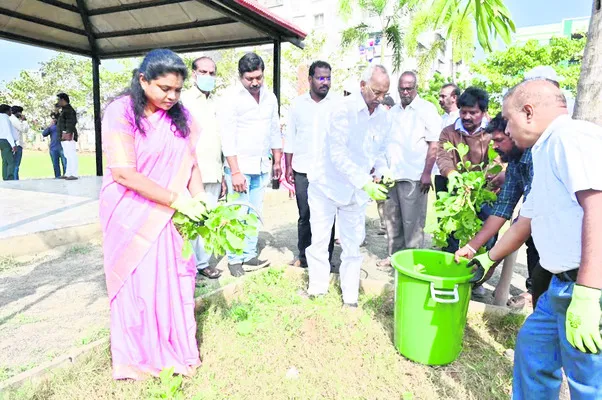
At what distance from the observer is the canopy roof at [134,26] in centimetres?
698

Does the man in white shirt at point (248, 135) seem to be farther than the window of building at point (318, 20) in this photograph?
No

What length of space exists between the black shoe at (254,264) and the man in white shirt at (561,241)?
2.99 meters

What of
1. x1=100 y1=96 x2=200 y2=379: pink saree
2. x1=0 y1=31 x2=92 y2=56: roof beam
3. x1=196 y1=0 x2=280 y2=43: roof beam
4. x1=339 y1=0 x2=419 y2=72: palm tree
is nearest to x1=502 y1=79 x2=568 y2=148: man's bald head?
x1=100 y1=96 x2=200 y2=379: pink saree

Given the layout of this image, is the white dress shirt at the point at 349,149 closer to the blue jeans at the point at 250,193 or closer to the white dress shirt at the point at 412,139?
the white dress shirt at the point at 412,139

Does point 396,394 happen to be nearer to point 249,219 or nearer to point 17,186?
point 249,219

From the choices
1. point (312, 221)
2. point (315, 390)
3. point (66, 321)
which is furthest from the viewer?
point (312, 221)

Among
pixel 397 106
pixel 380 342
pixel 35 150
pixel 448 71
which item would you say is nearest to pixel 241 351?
pixel 380 342

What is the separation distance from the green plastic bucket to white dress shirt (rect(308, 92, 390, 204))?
0.72 meters

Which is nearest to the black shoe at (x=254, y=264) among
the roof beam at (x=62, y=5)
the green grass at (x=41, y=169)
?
the roof beam at (x=62, y=5)

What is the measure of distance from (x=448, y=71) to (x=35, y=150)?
37755 millimetres

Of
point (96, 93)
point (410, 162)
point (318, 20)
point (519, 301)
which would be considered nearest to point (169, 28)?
point (96, 93)

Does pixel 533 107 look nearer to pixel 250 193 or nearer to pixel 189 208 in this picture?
pixel 189 208

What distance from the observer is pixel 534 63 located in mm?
19375

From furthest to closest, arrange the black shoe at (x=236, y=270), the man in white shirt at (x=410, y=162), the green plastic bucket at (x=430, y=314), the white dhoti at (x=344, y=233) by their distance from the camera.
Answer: the man in white shirt at (x=410, y=162) < the black shoe at (x=236, y=270) < the white dhoti at (x=344, y=233) < the green plastic bucket at (x=430, y=314)
